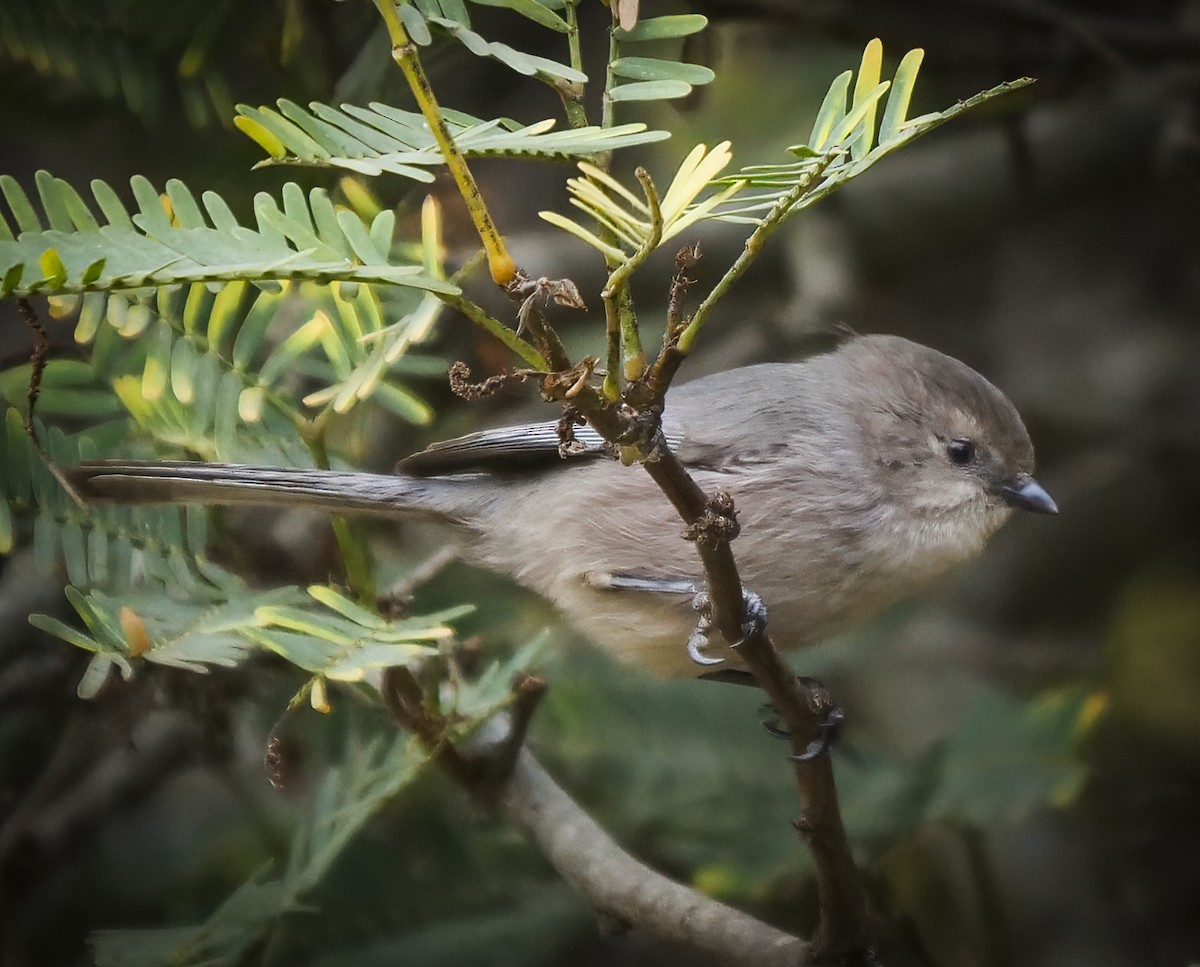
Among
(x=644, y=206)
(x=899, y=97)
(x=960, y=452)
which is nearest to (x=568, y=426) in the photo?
(x=644, y=206)

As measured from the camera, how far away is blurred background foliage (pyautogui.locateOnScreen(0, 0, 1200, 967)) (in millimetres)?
2256

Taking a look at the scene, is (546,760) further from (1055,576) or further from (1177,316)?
(1177,316)

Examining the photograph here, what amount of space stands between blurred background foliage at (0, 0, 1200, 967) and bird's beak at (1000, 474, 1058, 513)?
1.53 ft

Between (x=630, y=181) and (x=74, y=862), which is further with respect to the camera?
(x=630, y=181)

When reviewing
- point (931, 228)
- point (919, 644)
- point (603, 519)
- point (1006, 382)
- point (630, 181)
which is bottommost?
point (919, 644)

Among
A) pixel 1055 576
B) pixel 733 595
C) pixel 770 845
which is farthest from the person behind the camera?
pixel 1055 576

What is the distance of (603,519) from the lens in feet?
7.20

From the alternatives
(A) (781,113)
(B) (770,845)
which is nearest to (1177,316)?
(A) (781,113)

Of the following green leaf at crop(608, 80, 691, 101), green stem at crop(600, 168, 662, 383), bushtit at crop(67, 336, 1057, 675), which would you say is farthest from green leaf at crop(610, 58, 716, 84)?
bushtit at crop(67, 336, 1057, 675)

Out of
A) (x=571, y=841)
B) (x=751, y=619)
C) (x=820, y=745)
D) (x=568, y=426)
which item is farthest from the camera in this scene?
(x=571, y=841)

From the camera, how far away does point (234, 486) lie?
67.4 inches

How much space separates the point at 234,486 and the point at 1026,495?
1365 millimetres

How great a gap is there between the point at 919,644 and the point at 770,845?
1.19 metres

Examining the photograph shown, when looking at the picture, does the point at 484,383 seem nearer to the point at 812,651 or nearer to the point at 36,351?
the point at 36,351
